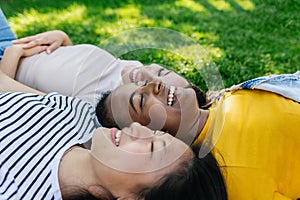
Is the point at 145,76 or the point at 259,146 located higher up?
the point at 145,76

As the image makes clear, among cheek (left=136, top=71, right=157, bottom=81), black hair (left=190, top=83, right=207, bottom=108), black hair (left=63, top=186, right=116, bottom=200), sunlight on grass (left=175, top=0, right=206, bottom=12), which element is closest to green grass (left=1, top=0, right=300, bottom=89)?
sunlight on grass (left=175, top=0, right=206, bottom=12)

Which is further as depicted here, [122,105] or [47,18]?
[47,18]

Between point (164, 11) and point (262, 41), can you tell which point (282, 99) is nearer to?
point (262, 41)

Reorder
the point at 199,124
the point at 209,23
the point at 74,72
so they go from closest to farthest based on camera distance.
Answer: the point at 199,124, the point at 74,72, the point at 209,23

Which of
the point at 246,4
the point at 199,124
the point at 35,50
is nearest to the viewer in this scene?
the point at 199,124

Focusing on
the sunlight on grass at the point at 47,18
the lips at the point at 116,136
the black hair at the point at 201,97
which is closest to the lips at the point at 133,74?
the black hair at the point at 201,97

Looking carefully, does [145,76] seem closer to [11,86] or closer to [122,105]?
[122,105]

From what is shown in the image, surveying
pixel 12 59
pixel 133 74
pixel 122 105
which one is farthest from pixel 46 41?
pixel 122 105

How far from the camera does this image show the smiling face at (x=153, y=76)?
73.9 inches

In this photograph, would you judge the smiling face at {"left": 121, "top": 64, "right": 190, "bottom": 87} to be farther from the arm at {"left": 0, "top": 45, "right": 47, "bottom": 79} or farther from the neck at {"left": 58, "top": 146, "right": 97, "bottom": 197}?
the arm at {"left": 0, "top": 45, "right": 47, "bottom": 79}

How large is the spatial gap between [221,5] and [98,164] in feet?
9.03

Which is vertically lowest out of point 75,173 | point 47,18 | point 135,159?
point 47,18

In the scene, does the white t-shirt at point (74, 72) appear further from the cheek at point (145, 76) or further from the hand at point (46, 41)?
the cheek at point (145, 76)

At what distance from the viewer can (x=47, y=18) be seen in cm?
379
